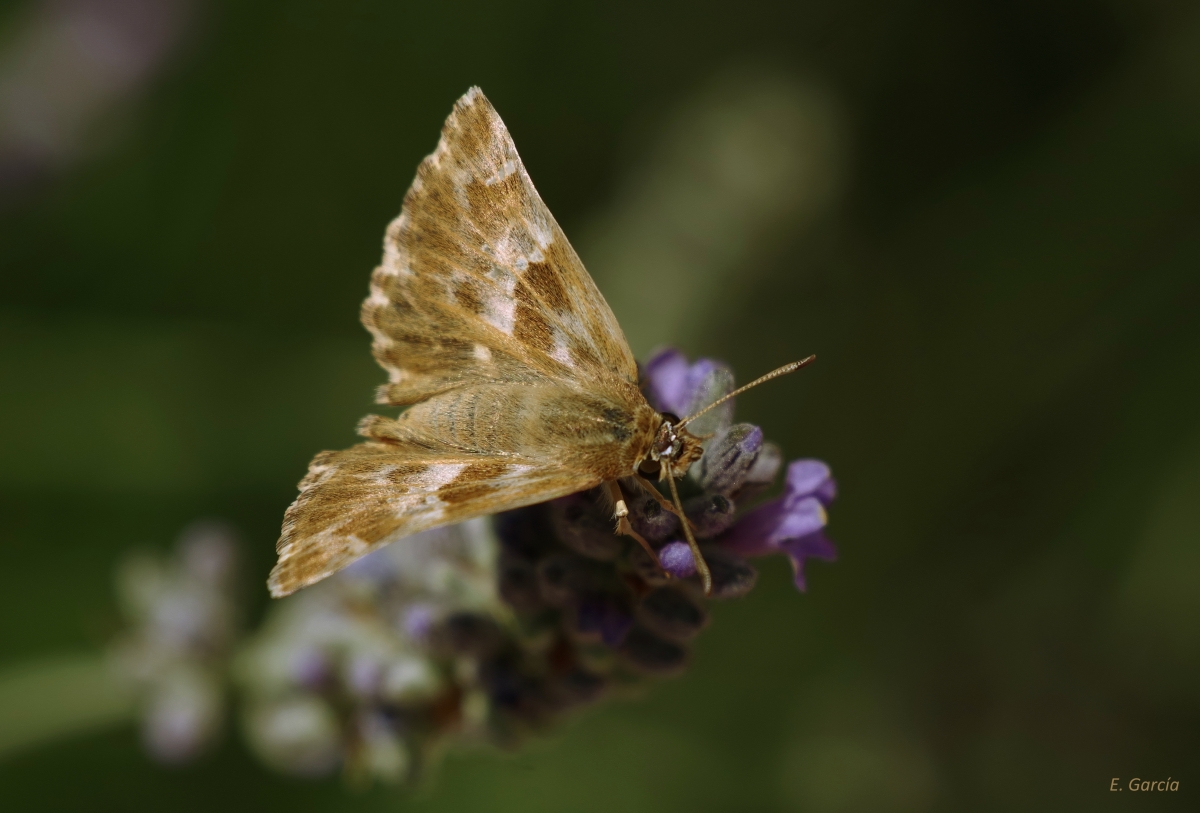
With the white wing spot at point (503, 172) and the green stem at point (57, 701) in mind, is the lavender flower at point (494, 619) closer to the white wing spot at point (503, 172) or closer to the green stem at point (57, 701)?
the green stem at point (57, 701)

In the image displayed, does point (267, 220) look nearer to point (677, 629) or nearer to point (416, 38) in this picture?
point (416, 38)

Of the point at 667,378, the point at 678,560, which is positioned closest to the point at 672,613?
the point at 678,560

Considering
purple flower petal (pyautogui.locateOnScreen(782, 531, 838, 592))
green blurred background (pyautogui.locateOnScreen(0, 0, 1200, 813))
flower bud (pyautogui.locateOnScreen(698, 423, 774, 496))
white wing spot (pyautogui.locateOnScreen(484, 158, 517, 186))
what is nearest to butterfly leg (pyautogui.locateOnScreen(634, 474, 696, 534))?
flower bud (pyautogui.locateOnScreen(698, 423, 774, 496))

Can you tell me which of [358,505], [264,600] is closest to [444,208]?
[358,505]

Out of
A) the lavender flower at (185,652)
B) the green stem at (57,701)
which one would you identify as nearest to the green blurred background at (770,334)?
the green stem at (57,701)

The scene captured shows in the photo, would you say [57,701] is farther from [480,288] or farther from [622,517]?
[622,517]
